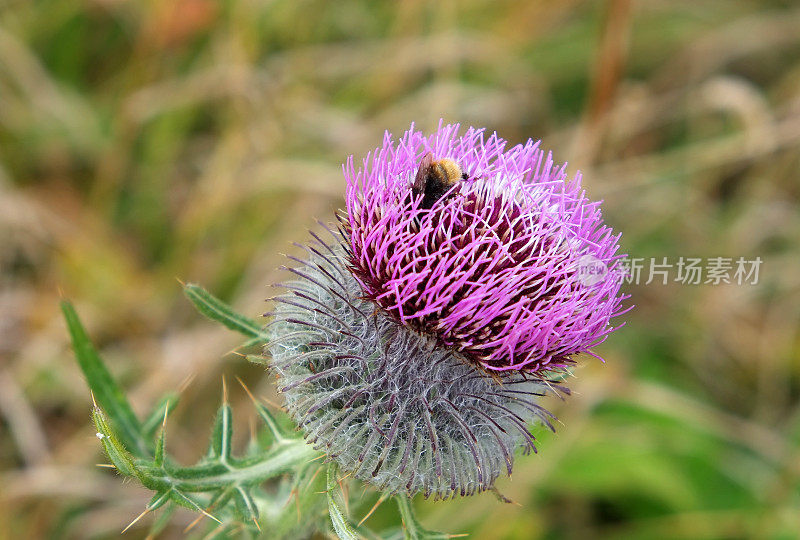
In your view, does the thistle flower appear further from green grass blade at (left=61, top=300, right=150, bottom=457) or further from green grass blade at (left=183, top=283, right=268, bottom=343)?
green grass blade at (left=61, top=300, right=150, bottom=457)

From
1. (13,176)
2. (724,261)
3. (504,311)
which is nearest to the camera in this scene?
(504,311)

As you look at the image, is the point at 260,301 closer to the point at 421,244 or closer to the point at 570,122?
the point at 421,244

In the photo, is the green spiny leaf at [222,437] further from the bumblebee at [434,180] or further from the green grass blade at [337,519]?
the bumblebee at [434,180]

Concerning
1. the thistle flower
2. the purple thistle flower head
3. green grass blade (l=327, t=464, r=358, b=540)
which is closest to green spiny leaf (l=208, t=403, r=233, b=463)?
the thistle flower

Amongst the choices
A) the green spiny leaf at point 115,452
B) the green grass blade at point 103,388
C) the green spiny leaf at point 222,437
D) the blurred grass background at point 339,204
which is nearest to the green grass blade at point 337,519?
the green spiny leaf at point 222,437

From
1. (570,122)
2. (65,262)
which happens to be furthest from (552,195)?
(570,122)
